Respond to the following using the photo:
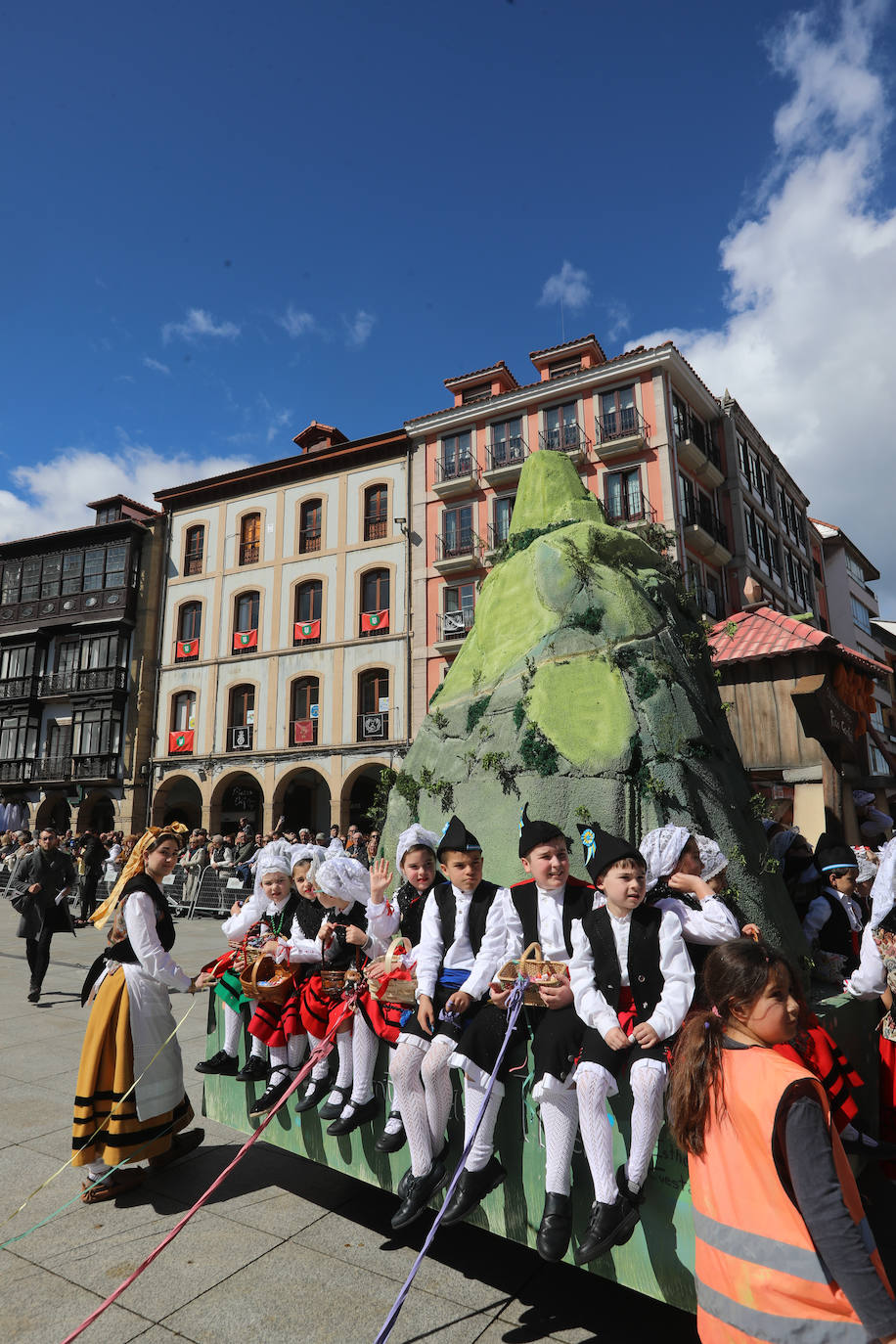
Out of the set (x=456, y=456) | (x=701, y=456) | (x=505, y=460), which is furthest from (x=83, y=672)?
(x=701, y=456)

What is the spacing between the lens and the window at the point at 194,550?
2902cm

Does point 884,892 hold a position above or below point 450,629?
below

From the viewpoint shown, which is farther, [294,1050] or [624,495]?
[624,495]

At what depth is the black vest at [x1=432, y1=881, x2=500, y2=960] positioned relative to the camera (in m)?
3.84

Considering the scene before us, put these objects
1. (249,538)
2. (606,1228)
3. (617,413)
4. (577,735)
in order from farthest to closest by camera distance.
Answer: (249,538) < (617,413) < (577,735) < (606,1228)

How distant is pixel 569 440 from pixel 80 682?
18.9m


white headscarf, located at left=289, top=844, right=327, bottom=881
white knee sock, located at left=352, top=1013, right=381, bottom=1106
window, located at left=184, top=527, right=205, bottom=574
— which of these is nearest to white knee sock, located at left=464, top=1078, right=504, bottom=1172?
white knee sock, located at left=352, top=1013, right=381, bottom=1106

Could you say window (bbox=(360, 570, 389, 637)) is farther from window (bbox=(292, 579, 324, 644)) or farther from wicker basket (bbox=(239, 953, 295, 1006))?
wicker basket (bbox=(239, 953, 295, 1006))

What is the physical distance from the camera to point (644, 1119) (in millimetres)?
2938

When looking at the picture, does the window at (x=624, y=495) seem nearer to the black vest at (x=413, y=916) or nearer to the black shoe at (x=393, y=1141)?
the black vest at (x=413, y=916)

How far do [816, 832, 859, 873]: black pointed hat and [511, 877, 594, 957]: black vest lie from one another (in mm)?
3023

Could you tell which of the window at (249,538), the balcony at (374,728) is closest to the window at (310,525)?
the window at (249,538)

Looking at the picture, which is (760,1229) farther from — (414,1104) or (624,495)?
(624,495)

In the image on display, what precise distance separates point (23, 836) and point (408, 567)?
1445 cm
